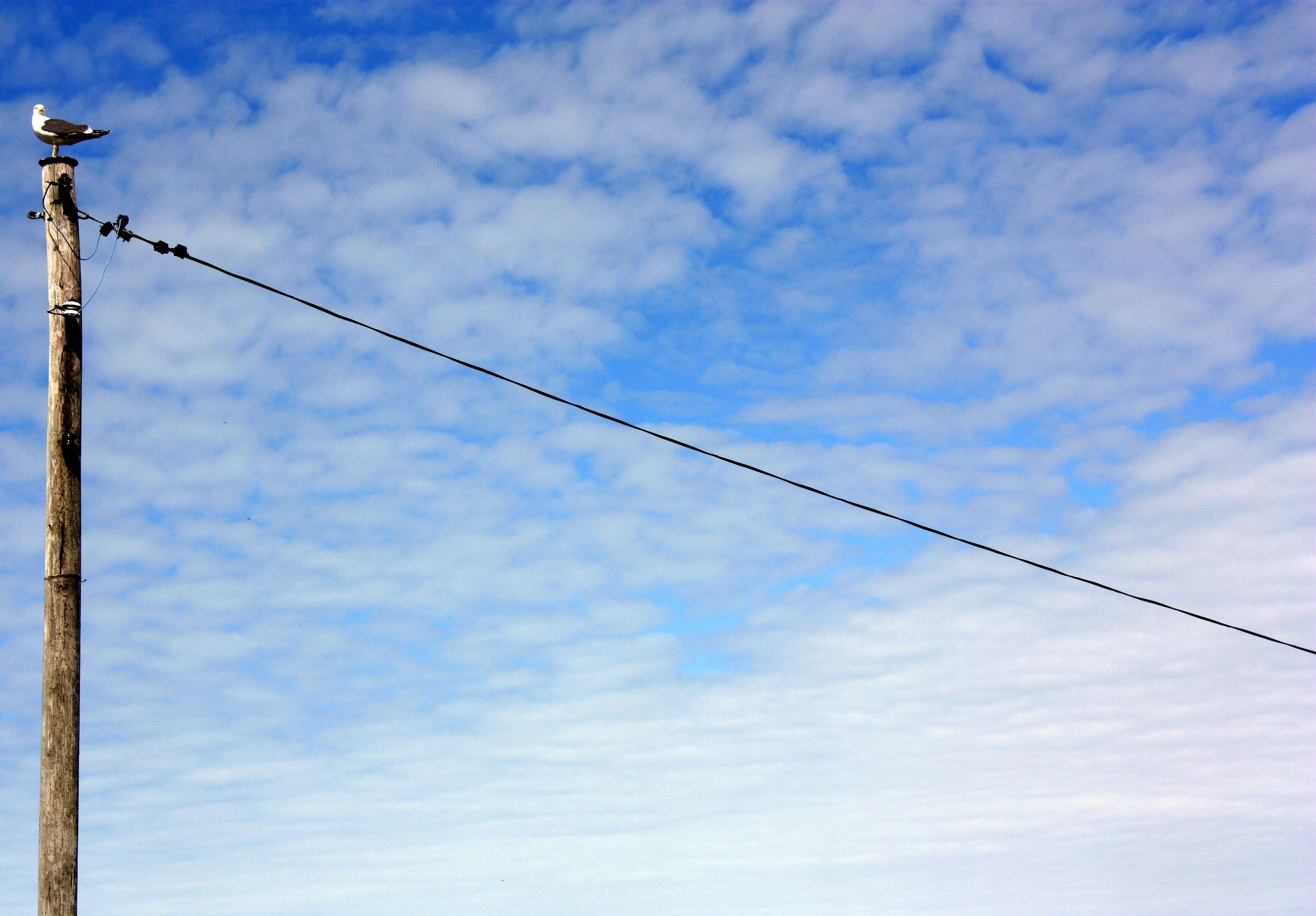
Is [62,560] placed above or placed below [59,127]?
below

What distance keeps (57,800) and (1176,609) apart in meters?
14.1

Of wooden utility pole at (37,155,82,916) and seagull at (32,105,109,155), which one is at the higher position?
seagull at (32,105,109,155)

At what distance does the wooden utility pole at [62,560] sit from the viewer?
8812mm

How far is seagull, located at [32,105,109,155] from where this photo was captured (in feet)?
33.3

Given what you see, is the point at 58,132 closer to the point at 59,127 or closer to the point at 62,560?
the point at 59,127

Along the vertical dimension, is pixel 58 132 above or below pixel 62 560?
above

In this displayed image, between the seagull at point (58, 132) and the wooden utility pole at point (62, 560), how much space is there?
15cm

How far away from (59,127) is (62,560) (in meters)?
3.74

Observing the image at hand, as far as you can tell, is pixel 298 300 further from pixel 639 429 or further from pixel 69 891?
pixel 69 891

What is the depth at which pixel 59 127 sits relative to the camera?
1015 centimetres

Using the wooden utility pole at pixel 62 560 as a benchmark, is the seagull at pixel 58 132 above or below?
above

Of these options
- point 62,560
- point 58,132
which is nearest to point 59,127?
point 58,132

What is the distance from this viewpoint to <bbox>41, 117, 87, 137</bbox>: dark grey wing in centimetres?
1014

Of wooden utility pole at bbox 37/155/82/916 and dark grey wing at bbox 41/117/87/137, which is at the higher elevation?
dark grey wing at bbox 41/117/87/137
